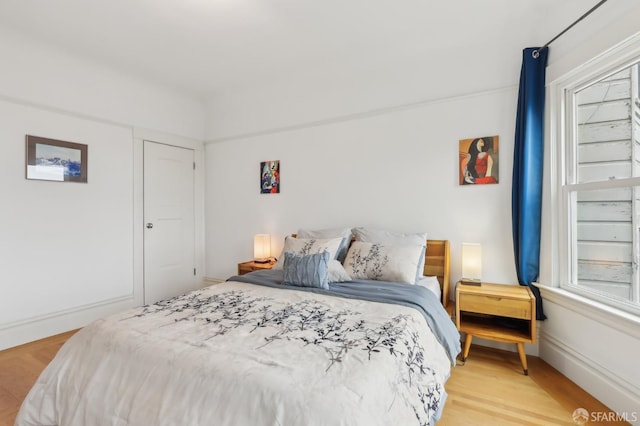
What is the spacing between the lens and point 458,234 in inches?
105

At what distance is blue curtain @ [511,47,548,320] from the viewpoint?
2.29 metres

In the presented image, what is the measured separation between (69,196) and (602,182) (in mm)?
4477

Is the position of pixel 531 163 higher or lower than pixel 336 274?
higher

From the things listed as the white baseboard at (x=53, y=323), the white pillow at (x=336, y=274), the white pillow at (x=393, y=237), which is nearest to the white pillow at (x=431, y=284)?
the white pillow at (x=393, y=237)

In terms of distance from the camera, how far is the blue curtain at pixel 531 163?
90.4 inches

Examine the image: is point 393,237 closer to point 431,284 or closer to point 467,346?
point 431,284

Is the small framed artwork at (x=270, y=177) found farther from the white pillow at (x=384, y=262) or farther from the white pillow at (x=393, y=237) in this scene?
the white pillow at (x=384, y=262)

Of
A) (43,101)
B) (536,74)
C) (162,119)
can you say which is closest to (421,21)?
(536,74)

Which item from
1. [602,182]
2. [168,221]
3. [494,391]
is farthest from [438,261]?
[168,221]

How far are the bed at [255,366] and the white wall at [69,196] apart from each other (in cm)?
179

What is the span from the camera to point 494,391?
1.96 m

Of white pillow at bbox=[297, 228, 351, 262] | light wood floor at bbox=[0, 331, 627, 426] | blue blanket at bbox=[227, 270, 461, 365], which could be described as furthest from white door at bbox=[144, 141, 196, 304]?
blue blanket at bbox=[227, 270, 461, 365]

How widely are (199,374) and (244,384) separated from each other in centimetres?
21

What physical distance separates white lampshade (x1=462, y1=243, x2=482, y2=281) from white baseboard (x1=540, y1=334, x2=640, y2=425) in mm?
675
